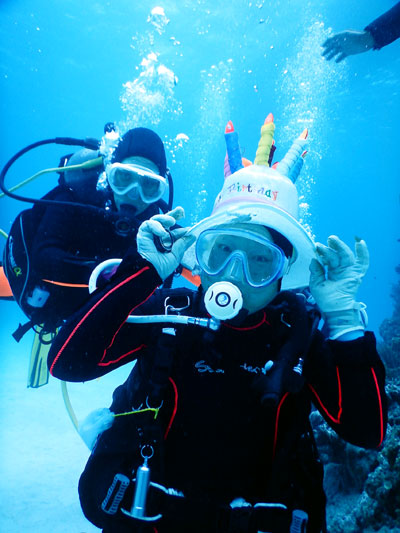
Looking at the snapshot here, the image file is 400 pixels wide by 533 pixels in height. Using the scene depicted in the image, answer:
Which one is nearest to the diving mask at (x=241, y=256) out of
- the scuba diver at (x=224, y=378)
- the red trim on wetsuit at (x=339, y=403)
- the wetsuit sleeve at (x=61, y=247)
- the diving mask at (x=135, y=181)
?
the scuba diver at (x=224, y=378)

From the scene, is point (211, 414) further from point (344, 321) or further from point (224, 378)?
point (344, 321)

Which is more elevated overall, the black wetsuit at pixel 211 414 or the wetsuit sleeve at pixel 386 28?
the wetsuit sleeve at pixel 386 28

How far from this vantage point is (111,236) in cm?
394

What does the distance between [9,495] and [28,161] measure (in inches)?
3544

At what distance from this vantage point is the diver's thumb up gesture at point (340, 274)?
2.15 metres

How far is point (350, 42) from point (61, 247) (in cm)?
461

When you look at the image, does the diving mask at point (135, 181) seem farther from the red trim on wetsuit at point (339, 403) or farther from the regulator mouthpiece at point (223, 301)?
the red trim on wetsuit at point (339, 403)

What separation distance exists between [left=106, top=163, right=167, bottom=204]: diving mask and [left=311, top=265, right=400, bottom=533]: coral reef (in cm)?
408

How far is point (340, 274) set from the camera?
7.21 ft

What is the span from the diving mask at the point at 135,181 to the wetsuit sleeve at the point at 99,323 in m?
2.24

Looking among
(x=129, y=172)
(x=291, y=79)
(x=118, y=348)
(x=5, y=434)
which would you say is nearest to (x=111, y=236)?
(x=129, y=172)

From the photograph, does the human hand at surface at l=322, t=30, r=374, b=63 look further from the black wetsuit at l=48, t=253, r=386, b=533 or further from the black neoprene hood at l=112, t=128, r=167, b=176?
the black wetsuit at l=48, t=253, r=386, b=533

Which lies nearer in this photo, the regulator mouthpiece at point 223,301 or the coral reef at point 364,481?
the regulator mouthpiece at point 223,301

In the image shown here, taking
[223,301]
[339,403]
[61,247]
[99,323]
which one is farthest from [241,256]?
[61,247]
